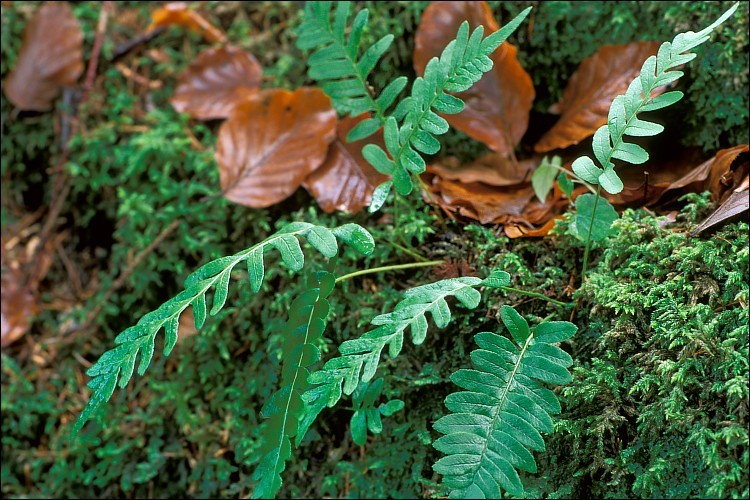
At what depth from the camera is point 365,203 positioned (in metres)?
2.16

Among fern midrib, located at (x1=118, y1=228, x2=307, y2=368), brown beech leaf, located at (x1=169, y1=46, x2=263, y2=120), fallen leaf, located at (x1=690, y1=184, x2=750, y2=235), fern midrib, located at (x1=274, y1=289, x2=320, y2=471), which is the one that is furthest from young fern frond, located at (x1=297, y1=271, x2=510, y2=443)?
brown beech leaf, located at (x1=169, y1=46, x2=263, y2=120)

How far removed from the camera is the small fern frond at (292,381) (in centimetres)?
139

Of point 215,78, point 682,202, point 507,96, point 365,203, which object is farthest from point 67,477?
point 682,202

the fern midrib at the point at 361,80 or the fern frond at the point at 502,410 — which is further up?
the fern midrib at the point at 361,80

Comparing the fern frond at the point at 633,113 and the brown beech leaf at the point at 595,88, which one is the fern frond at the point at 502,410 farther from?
the brown beech leaf at the point at 595,88

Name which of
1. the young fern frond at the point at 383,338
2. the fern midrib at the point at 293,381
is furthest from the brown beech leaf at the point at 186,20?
the young fern frond at the point at 383,338

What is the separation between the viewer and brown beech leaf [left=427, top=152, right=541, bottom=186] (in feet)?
7.33

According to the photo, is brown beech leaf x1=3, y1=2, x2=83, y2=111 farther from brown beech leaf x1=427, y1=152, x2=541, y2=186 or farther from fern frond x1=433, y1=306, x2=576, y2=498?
fern frond x1=433, y1=306, x2=576, y2=498

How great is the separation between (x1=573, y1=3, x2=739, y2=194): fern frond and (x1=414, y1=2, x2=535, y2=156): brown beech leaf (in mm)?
779

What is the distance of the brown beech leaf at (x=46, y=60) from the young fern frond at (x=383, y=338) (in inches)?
80.9

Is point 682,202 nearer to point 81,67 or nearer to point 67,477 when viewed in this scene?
point 67,477

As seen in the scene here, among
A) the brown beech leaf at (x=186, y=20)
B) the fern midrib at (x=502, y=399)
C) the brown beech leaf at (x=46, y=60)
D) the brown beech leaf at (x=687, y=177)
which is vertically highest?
the brown beech leaf at (x=687, y=177)

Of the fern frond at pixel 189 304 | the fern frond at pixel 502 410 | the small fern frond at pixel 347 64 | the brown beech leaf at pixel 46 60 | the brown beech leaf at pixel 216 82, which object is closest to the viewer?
the fern frond at pixel 502 410

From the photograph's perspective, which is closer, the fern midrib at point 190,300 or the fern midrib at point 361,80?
the fern midrib at point 190,300
